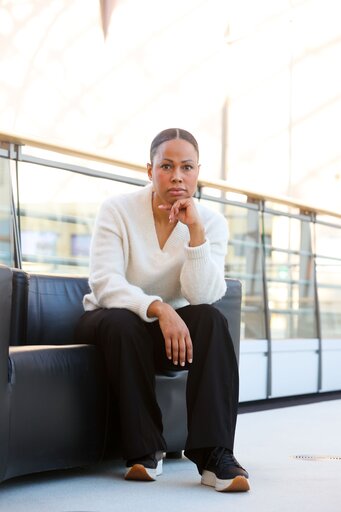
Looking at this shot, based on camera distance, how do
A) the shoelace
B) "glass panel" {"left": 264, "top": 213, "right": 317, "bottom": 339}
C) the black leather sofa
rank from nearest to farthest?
the black leather sofa < the shoelace < "glass panel" {"left": 264, "top": 213, "right": 317, "bottom": 339}

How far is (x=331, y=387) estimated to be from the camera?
17.4 ft

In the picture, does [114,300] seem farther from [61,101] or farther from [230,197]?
[61,101]

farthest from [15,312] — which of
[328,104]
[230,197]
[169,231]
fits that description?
[328,104]

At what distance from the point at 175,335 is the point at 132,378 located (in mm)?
145

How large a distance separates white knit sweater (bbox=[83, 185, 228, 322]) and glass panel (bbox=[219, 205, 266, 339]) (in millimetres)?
2239

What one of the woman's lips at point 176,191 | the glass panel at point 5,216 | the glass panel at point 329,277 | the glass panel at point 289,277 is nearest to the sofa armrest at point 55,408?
the woman's lips at point 176,191

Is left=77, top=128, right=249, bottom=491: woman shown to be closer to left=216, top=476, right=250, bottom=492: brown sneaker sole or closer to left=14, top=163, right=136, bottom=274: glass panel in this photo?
left=216, top=476, right=250, bottom=492: brown sneaker sole

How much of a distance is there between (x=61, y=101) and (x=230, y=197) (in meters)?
5.81

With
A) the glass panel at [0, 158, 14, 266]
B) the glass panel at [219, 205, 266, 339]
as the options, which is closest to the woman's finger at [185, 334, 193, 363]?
the glass panel at [0, 158, 14, 266]

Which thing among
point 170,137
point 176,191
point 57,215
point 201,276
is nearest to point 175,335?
point 201,276

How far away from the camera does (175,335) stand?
200 cm

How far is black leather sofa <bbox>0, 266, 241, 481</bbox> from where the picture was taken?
1.83m

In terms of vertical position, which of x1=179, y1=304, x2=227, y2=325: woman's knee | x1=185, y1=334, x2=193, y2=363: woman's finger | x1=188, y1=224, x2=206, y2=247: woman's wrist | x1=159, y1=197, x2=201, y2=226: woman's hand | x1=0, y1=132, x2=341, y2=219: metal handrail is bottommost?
x1=185, y1=334, x2=193, y2=363: woman's finger

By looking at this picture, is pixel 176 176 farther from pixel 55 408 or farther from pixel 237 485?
pixel 237 485
